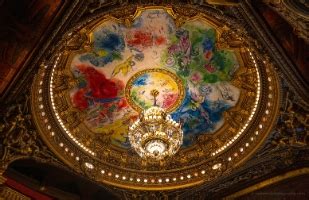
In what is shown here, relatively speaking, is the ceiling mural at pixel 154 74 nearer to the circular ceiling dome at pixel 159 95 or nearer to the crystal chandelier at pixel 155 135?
the circular ceiling dome at pixel 159 95

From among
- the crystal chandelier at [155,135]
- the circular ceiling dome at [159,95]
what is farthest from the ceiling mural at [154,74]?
the crystal chandelier at [155,135]

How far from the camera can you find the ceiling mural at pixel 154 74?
1023 cm

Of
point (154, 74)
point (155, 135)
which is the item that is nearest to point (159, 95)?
point (154, 74)

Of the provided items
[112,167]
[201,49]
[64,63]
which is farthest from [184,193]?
[64,63]

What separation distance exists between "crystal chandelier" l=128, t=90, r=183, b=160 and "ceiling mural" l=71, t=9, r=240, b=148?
1207 millimetres

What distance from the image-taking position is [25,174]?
10.7 metres

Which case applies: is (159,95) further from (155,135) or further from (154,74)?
(155,135)

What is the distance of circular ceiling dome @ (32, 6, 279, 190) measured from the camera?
10.1 meters

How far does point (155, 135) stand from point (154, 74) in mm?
1878

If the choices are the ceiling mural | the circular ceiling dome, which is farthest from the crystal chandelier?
the ceiling mural

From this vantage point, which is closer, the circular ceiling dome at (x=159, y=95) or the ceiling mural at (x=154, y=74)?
the circular ceiling dome at (x=159, y=95)

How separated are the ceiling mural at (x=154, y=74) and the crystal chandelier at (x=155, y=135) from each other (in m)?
1.21

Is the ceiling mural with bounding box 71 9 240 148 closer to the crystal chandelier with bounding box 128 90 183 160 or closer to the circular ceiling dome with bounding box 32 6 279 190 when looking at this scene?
the circular ceiling dome with bounding box 32 6 279 190

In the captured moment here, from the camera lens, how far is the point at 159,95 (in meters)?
11.9
